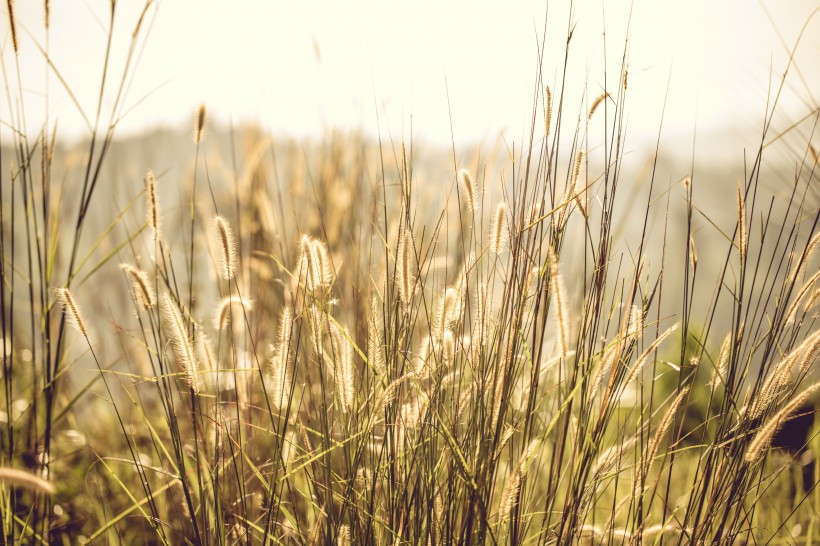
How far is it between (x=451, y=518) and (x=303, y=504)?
741 millimetres

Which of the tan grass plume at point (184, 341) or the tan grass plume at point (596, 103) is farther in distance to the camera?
the tan grass plume at point (596, 103)

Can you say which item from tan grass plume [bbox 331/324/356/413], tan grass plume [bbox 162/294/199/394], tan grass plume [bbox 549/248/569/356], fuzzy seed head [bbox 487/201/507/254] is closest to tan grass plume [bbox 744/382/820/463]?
tan grass plume [bbox 549/248/569/356]

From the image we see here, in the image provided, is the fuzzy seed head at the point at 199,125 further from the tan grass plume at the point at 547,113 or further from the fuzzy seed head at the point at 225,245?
the tan grass plume at the point at 547,113

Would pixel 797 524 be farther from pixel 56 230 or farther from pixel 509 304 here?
pixel 56 230

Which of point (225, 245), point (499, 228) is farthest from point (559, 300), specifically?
point (225, 245)

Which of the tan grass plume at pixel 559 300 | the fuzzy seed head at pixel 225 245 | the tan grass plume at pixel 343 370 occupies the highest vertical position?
the fuzzy seed head at pixel 225 245

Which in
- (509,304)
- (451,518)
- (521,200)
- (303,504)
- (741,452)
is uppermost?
(521,200)

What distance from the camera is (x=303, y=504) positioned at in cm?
158

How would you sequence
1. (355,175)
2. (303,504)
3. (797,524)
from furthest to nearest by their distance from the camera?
1. (355,175)
2. (797,524)
3. (303,504)

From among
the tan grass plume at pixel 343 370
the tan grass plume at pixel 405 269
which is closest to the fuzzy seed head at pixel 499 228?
the tan grass plume at pixel 405 269

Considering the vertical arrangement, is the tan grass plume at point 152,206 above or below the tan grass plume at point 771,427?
above

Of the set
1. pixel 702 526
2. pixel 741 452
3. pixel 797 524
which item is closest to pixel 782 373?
pixel 741 452

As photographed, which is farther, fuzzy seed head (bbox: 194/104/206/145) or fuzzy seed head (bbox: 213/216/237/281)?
fuzzy seed head (bbox: 194/104/206/145)

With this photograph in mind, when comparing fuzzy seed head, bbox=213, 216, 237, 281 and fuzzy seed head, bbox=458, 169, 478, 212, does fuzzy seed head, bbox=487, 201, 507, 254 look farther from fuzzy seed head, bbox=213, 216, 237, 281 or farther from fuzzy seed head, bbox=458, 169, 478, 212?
fuzzy seed head, bbox=213, 216, 237, 281
